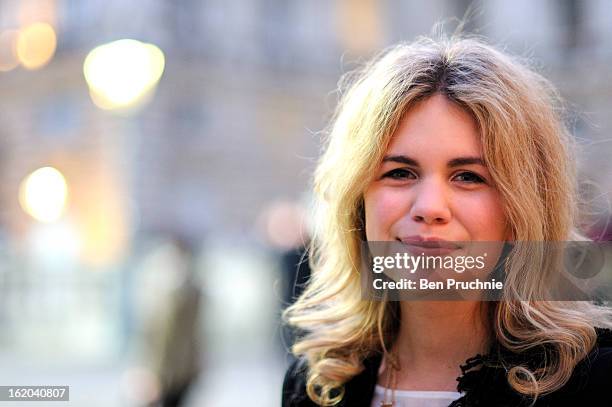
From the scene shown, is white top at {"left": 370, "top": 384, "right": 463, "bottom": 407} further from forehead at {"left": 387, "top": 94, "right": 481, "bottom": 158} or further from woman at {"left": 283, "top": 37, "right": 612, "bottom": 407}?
forehead at {"left": 387, "top": 94, "right": 481, "bottom": 158}

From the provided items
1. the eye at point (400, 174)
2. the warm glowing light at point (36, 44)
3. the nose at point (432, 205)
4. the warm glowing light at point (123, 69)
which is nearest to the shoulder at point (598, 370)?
the nose at point (432, 205)

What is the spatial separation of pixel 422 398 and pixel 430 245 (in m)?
0.35

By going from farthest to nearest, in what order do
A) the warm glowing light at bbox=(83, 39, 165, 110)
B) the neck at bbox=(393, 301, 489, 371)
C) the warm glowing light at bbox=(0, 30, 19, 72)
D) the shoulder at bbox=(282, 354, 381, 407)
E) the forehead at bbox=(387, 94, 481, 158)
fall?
the warm glowing light at bbox=(0, 30, 19, 72) → the warm glowing light at bbox=(83, 39, 165, 110) → the shoulder at bbox=(282, 354, 381, 407) → the neck at bbox=(393, 301, 489, 371) → the forehead at bbox=(387, 94, 481, 158)

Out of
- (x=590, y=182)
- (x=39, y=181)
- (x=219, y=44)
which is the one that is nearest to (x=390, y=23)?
(x=219, y=44)

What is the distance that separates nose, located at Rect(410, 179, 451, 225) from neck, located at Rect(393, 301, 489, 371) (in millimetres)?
223

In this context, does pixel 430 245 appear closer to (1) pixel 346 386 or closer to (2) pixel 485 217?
(2) pixel 485 217

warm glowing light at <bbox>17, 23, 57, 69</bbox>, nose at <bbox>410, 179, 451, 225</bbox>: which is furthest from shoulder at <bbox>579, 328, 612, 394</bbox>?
warm glowing light at <bbox>17, 23, 57, 69</bbox>

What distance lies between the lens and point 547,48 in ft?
70.9

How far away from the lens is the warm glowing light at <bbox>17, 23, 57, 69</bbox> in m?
19.1

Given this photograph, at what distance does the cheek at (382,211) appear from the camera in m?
1.71

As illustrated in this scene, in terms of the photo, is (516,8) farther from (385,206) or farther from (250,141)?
(385,206)

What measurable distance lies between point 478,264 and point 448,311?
160 millimetres

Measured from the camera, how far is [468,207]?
1.65 m

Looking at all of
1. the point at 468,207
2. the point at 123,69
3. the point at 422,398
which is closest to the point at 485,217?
the point at 468,207
